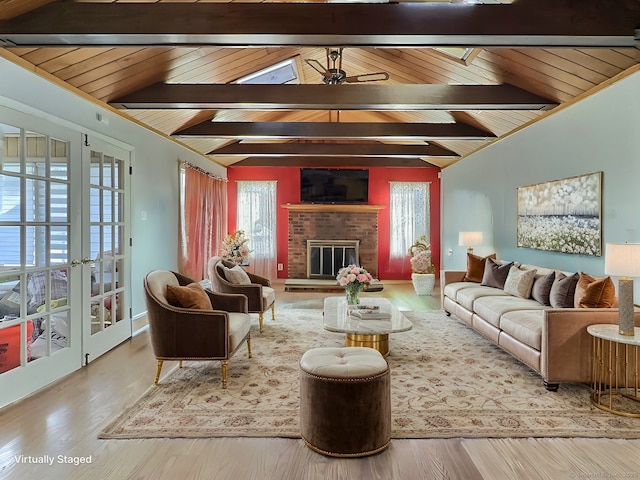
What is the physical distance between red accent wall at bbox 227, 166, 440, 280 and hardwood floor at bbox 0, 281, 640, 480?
6.74 metres

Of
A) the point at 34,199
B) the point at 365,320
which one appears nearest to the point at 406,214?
the point at 365,320

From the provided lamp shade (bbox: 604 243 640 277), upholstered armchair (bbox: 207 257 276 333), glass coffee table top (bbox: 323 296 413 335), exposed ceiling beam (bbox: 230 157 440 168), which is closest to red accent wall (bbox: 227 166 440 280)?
exposed ceiling beam (bbox: 230 157 440 168)

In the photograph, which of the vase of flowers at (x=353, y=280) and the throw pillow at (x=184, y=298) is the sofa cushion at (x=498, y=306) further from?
the throw pillow at (x=184, y=298)

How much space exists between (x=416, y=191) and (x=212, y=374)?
22.9 ft

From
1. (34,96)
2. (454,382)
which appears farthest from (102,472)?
(34,96)

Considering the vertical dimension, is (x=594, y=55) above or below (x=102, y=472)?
above

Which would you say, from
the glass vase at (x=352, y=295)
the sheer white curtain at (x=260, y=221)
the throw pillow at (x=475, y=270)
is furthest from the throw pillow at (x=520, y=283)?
the sheer white curtain at (x=260, y=221)

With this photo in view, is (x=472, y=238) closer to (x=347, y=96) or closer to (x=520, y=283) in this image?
(x=520, y=283)

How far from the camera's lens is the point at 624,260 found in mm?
2736

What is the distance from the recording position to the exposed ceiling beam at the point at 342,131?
19.1 feet

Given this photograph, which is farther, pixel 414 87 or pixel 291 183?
pixel 291 183

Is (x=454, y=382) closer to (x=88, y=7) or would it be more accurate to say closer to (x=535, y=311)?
(x=535, y=311)

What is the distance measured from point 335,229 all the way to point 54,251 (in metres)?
6.23

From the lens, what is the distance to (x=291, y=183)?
921 centimetres
